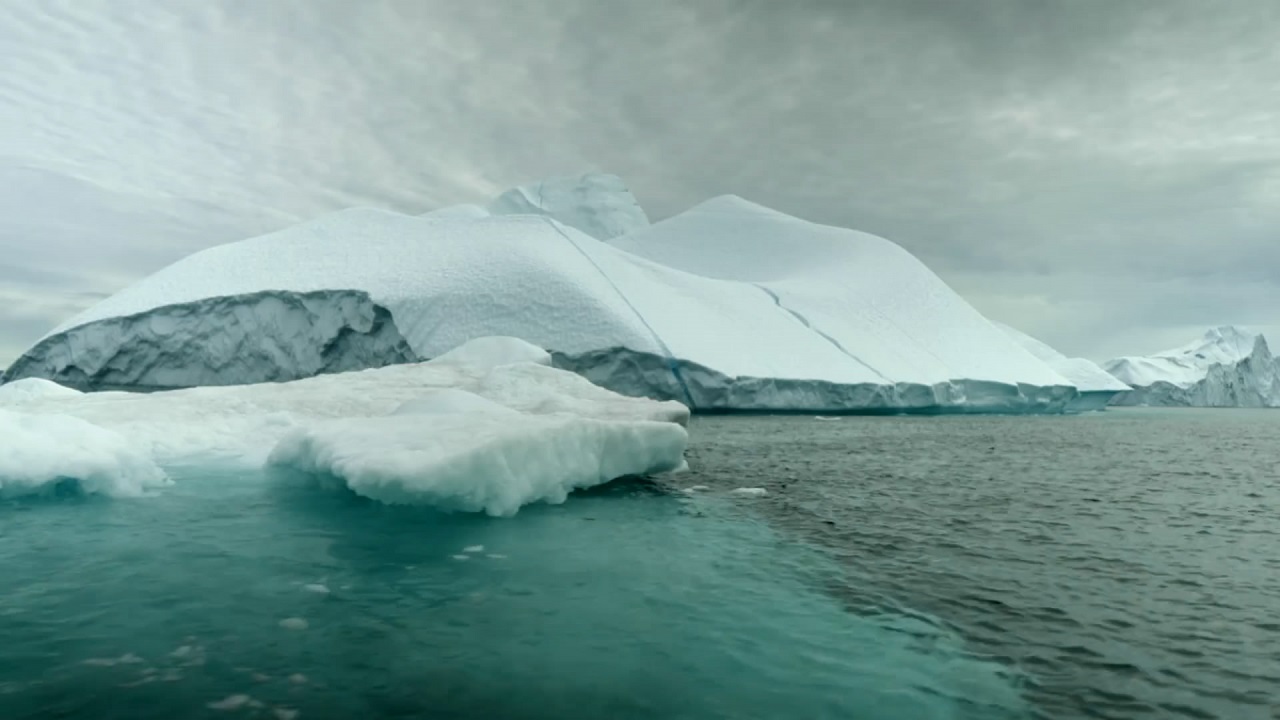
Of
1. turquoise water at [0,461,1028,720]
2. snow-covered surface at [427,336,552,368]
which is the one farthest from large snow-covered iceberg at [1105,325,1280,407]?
turquoise water at [0,461,1028,720]

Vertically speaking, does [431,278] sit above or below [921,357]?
above

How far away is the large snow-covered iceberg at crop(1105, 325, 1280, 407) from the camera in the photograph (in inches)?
3593

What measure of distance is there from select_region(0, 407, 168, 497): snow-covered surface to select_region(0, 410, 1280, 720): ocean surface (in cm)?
33

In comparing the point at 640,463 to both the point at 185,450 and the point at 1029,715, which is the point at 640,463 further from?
the point at 1029,715

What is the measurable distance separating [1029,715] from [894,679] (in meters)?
0.77

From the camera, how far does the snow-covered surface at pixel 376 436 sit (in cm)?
933

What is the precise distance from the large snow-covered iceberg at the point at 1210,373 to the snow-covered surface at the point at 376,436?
93.7 meters

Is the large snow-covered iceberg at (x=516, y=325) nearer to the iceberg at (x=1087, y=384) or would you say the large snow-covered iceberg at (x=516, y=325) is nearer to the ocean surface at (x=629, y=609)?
the iceberg at (x=1087, y=384)

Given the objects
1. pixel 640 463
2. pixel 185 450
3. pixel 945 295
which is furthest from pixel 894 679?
pixel 945 295

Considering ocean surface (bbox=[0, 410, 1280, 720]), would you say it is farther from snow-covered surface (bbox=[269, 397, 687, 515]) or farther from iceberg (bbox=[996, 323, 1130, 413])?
iceberg (bbox=[996, 323, 1130, 413])

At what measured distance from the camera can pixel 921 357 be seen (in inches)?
1698

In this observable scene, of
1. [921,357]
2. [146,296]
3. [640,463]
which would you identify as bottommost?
[640,463]

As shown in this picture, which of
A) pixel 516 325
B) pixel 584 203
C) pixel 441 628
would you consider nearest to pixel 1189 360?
pixel 584 203

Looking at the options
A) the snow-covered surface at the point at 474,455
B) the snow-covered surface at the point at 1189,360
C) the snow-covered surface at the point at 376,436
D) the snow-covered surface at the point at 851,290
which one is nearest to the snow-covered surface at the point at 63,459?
the snow-covered surface at the point at 376,436
